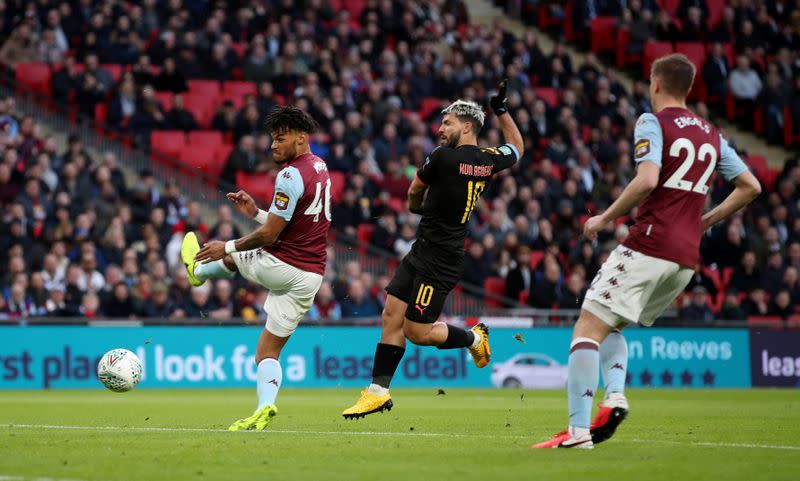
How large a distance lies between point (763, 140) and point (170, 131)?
15134 millimetres

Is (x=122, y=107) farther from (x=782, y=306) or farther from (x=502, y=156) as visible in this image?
(x=502, y=156)

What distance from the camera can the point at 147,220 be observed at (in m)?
23.3

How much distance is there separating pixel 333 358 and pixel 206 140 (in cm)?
573

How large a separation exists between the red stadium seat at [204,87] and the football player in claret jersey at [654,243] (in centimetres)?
1868

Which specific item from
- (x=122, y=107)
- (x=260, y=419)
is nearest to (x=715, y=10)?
(x=122, y=107)

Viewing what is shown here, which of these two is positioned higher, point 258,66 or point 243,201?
point 258,66

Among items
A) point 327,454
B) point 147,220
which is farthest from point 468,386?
point 327,454

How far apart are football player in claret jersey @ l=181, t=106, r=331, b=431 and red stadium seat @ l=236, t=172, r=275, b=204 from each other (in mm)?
13533

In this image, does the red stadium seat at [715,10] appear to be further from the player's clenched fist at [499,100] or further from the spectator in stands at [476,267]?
the player's clenched fist at [499,100]

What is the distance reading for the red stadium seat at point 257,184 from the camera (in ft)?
80.6

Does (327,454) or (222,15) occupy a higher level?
(222,15)

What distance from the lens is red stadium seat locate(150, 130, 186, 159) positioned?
25297 mm

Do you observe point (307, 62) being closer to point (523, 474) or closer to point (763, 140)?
point (763, 140)

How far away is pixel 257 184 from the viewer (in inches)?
973
